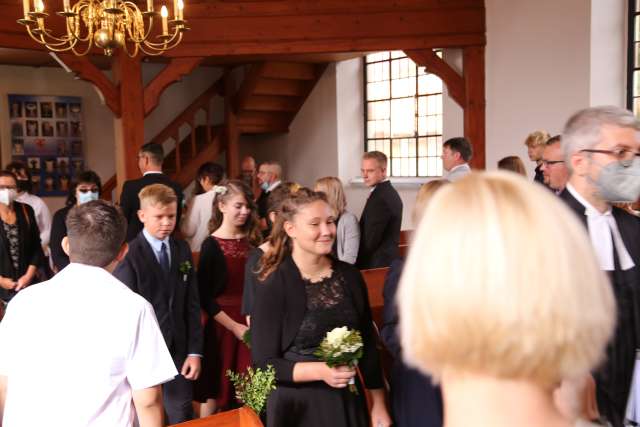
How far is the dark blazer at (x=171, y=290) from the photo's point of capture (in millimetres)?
3664

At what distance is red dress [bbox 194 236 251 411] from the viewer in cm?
428

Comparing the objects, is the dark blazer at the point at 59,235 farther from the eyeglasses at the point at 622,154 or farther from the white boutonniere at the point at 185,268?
the eyeglasses at the point at 622,154

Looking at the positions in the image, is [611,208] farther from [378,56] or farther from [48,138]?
[48,138]

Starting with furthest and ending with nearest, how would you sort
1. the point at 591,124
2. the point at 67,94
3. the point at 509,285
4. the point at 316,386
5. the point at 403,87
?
the point at 67,94
the point at 403,87
the point at 316,386
the point at 591,124
the point at 509,285

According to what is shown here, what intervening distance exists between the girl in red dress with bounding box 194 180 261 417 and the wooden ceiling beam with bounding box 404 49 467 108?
5249 mm

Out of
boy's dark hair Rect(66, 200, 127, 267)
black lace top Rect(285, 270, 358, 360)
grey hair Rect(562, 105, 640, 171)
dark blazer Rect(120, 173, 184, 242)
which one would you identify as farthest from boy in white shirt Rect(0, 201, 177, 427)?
dark blazer Rect(120, 173, 184, 242)

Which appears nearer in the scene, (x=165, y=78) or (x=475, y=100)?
(x=165, y=78)

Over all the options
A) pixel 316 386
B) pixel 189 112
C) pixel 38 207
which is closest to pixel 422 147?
pixel 189 112

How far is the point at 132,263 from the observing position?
3664 millimetres

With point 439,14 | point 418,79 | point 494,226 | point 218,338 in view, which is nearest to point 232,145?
point 418,79

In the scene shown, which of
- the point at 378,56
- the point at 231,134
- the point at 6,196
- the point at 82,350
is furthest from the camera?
the point at 231,134

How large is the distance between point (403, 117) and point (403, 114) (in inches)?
2.0

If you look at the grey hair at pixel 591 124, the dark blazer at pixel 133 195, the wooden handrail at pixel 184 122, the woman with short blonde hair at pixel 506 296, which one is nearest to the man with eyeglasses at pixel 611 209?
the grey hair at pixel 591 124

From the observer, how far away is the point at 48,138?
12102 millimetres
